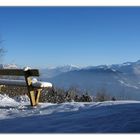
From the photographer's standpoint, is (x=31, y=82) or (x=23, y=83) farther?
(x=23, y=83)

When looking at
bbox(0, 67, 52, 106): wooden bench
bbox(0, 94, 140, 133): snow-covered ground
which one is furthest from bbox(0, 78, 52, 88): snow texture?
bbox(0, 94, 140, 133): snow-covered ground

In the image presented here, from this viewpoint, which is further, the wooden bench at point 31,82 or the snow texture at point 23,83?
the snow texture at point 23,83

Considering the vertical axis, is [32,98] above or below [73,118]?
above

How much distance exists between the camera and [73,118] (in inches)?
344

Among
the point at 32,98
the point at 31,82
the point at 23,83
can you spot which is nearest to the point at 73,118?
the point at 32,98

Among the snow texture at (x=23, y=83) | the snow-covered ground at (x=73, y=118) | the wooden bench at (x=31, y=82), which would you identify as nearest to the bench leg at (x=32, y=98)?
the wooden bench at (x=31, y=82)

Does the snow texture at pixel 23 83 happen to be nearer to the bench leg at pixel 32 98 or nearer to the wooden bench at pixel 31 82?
the wooden bench at pixel 31 82

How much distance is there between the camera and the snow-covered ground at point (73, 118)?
7.83 meters

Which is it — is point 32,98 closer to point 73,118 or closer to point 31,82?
point 31,82

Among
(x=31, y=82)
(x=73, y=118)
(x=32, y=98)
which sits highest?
(x=31, y=82)
